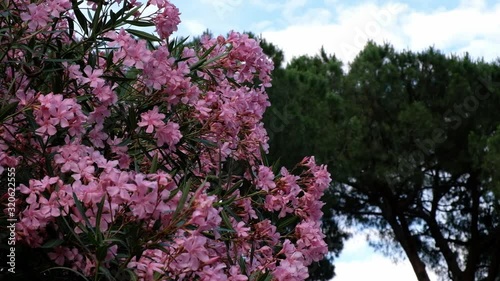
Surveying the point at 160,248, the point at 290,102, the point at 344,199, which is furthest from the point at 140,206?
the point at 344,199

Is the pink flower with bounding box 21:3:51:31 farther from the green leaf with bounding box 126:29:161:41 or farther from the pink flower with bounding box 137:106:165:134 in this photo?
the pink flower with bounding box 137:106:165:134

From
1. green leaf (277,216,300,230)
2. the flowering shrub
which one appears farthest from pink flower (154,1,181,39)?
green leaf (277,216,300,230)

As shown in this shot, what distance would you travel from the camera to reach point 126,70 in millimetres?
2352

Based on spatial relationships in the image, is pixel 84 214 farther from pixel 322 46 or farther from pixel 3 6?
pixel 322 46

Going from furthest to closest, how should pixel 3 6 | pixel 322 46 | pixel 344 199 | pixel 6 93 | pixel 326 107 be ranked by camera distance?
pixel 322 46 → pixel 344 199 → pixel 326 107 → pixel 3 6 → pixel 6 93

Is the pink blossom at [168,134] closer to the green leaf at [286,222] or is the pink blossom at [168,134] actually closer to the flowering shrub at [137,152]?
the flowering shrub at [137,152]

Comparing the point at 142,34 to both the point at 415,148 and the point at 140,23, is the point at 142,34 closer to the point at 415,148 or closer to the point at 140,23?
the point at 140,23

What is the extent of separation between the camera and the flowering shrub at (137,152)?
69.2 inches

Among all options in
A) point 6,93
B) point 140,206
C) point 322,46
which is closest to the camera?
point 140,206

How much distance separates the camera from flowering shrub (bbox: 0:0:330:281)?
5.77 feet

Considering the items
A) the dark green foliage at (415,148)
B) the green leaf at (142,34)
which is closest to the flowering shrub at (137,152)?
the green leaf at (142,34)

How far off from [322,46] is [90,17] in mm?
13923

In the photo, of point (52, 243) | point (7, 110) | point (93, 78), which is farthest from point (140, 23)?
point (52, 243)

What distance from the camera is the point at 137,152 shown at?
2438 mm
